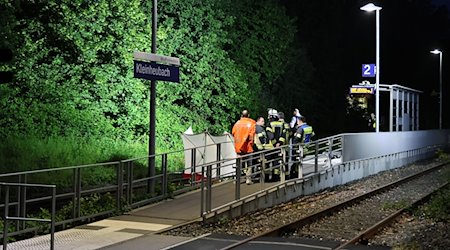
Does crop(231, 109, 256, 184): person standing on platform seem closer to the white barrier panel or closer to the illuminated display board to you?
the white barrier panel

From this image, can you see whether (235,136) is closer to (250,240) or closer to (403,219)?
(403,219)

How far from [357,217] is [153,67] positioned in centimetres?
570

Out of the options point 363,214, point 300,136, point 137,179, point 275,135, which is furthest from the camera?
point 300,136

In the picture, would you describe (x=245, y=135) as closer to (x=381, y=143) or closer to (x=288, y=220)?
(x=288, y=220)

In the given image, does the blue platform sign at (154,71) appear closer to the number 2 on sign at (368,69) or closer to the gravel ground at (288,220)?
the gravel ground at (288,220)

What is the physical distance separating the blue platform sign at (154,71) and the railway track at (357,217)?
14.9ft

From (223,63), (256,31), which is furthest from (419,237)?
(256,31)

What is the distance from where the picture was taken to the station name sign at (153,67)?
1516 cm

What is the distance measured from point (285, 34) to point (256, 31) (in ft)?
7.45

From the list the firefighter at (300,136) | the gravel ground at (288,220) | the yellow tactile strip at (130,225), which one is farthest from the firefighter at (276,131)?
the yellow tactile strip at (130,225)

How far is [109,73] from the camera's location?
78.8 ft

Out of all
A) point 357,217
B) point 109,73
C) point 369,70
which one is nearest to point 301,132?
point 357,217

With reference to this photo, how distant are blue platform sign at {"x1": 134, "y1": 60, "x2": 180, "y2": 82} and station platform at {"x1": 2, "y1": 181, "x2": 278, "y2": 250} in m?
2.82

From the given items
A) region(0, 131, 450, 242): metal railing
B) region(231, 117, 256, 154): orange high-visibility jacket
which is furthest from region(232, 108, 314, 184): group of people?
region(0, 131, 450, 242): metal railing
